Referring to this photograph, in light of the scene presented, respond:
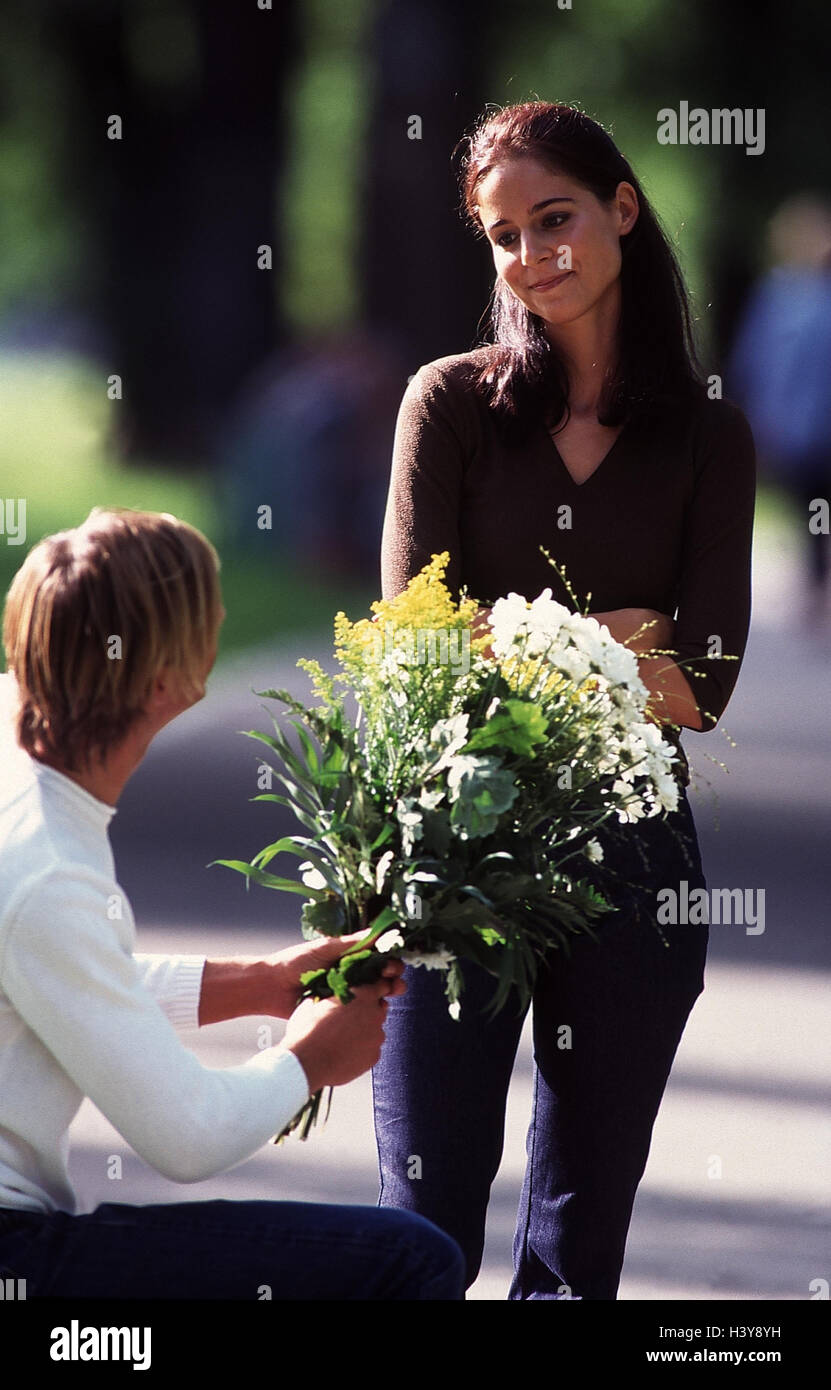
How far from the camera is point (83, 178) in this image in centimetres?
2831

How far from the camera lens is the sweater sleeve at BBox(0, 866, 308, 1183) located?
234 cm

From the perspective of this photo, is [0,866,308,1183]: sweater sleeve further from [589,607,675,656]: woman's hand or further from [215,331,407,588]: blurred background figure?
[215,331,407,588]: blurred background figure

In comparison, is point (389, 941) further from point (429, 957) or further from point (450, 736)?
point (450, 736)

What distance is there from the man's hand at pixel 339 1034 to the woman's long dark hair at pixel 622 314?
969 mm

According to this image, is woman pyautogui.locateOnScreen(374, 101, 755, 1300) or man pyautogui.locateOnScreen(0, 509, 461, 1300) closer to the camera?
man pyautogui.locateOnScreen(0, 509, 461, 1300)

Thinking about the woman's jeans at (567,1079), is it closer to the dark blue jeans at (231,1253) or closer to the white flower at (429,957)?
the white flower at (429,957)

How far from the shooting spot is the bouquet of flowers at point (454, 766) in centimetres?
279

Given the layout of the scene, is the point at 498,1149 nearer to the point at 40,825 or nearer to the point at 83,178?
the point at 40,825

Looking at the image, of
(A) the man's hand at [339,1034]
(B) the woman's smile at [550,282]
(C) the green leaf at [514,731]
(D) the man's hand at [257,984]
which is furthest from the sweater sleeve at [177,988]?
(B) the woman's smile at [550,282]

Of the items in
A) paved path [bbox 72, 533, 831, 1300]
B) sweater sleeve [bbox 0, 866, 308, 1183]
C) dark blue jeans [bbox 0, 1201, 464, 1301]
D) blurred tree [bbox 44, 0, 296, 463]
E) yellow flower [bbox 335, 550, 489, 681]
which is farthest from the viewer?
blurred tree [bbox 44, 0, 296, 463]

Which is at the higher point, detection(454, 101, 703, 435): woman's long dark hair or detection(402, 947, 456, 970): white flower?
detection(454, 101, 703, 435): woman's long dark hair

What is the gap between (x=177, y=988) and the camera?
9.57ft

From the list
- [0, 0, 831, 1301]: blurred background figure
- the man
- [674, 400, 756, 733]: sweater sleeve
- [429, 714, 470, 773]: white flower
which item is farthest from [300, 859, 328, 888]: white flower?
[0, 0, 831, 1301]: blurred background figure
